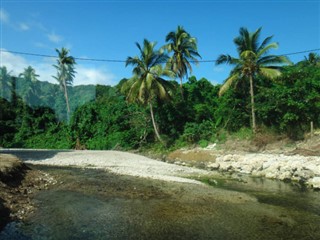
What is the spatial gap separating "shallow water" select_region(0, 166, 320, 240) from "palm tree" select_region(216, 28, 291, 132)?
14497mm

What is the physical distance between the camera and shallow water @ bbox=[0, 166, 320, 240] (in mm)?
8570

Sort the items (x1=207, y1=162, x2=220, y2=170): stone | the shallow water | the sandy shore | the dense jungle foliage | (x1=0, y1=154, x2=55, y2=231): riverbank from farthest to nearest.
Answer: the dense jungle foliage → (x1=207, y1=162, x2=220, y2=170): stone → the sandy shore → (x1=0, y1=154, x2=55, y2=231): riverbank → the shallow water

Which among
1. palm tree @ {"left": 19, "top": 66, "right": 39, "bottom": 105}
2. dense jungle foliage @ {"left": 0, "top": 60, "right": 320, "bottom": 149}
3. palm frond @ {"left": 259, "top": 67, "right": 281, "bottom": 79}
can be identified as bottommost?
dense jungle foliage @ {"left": 0, "top": 60, "right": 320, "bottom": 149}

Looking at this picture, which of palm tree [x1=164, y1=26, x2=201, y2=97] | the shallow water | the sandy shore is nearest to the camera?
the shallow water

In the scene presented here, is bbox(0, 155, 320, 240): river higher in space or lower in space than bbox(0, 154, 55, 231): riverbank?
lower

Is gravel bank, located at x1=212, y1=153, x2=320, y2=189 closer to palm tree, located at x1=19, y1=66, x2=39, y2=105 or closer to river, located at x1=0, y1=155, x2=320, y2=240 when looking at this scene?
river, located at x1=0, y1=155, x2=320, y2=240

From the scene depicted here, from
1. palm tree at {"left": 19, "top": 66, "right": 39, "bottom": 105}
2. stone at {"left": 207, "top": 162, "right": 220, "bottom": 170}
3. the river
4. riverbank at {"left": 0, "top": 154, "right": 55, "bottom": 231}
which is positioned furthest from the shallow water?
palm tree at {"left": 19, "top": 66, "right": 39, "bottom": 105}

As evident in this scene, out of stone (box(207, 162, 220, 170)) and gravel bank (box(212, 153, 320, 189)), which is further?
stone (box(207, 162, 220, 170))

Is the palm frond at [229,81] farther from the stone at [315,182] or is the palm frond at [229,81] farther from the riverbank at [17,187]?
the riverbank at [17,187]

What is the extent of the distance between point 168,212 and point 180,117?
23986mm

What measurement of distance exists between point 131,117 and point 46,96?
169 feet

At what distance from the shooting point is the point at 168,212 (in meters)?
10.4

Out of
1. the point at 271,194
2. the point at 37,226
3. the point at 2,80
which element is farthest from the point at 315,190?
the point at 2,80

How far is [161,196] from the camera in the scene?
41.3 feet
